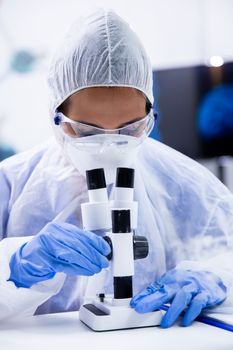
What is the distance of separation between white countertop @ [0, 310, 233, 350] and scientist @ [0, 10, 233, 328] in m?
0.05

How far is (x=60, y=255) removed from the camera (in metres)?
1.08

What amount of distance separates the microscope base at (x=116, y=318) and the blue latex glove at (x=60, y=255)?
0.08 meters

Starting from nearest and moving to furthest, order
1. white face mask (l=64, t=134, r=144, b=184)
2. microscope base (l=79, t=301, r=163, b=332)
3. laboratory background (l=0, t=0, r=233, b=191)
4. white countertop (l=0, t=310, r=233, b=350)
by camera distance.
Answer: white countertop (l=0, t=310, r=233, b=350) < microscope base (l=79, t=301, r=163, b=332) < white face mask (l=64, t=134, r=144, b=184) < laboratory background (l=0, t=0, r=233, b=191)

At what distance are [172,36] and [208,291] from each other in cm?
232

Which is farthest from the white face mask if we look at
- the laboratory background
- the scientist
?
the laboratory background

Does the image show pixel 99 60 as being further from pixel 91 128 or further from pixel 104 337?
pixel 104 337

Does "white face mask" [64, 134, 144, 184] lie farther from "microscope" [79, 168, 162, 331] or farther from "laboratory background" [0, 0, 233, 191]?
"laboratory background" [0, 0, 233, 191]

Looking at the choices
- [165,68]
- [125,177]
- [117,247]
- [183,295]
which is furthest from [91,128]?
[165,68]

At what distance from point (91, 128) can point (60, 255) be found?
0.32m

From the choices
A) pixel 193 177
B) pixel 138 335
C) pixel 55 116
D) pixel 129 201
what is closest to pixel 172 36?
pixel 193 177

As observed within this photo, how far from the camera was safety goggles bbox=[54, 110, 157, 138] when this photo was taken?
4.18ft

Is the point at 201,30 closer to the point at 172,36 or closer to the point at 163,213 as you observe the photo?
the point at 172,36

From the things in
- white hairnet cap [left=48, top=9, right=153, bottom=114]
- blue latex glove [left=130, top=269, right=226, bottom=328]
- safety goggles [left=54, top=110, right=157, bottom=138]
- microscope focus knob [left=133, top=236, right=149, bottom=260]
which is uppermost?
white hairnet cap [left=48, top=9, right=153, bottom=114]

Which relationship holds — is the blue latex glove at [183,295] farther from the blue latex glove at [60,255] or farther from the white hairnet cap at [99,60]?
the white hairnet cap at [99,60]
